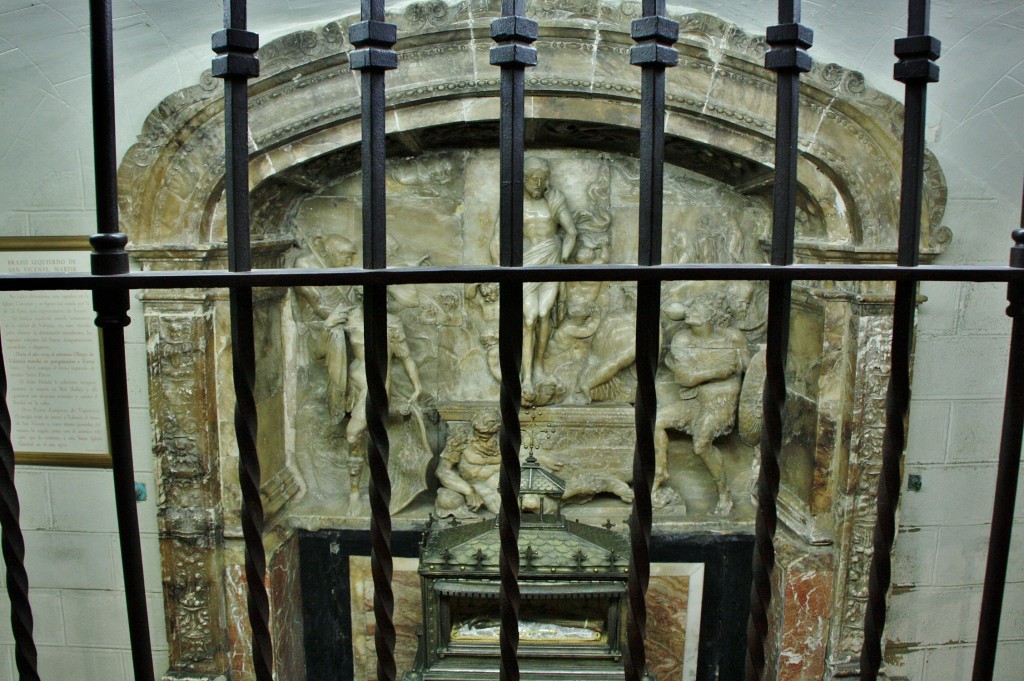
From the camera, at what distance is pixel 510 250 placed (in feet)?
2.67

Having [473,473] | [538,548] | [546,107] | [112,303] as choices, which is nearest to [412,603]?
[473,473]

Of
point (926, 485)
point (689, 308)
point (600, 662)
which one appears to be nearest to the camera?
point (600, 662)

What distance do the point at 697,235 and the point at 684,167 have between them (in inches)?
13.4

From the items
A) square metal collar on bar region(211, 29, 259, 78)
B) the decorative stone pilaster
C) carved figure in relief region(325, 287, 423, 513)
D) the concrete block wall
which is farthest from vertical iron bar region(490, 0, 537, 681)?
the concrete block wall

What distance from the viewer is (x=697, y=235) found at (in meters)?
4.13

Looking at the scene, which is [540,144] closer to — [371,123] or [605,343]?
[605,343]

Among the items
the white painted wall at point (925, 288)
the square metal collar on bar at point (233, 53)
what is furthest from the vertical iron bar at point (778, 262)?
the white painted wall at point (925, 288)

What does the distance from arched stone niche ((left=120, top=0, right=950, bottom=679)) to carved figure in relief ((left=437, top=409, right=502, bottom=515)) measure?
5.6 inches

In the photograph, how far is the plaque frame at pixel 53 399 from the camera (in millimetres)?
3615

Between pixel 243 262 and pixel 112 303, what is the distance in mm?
134

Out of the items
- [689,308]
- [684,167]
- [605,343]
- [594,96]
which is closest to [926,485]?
[689,308]

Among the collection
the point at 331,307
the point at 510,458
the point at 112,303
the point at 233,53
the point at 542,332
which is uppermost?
the point at 233,53

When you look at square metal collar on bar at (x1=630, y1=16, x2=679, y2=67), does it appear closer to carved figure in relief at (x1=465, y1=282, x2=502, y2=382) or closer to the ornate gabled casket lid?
the ornate gabled casket lid

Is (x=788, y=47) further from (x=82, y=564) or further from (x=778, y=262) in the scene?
(x=82, y=564)
